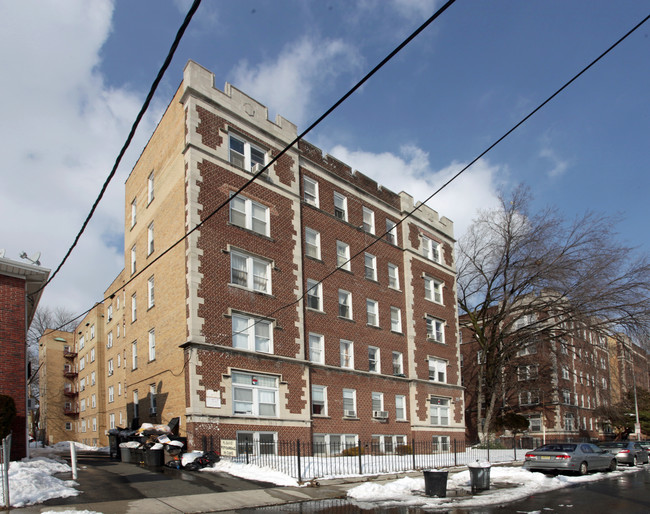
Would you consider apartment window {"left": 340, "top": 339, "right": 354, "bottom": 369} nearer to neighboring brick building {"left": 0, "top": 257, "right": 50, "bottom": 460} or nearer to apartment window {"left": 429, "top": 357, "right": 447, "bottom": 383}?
apartment window {"left": 429, "top": 357, "right": 447, "bottom": 383}

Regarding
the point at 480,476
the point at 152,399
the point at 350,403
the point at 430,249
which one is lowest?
the point at 480,476

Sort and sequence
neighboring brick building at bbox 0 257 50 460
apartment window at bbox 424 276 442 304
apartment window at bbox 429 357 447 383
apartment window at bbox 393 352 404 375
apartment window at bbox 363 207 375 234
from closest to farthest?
neighboring brick building at bbox 0 257 50 460 < apartment window at bbox 393 352 404 375 < apartment window at bbox 363 207 375 234 < apartment window at bbox 429 357 447 383 < apartment window at bbox 424 276 442 304

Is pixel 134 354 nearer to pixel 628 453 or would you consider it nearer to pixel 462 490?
pixel 462 490

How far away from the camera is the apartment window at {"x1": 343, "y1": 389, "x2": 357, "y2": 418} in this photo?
2967 cm

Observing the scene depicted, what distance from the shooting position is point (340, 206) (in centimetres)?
A: 3316

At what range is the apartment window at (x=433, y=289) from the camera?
38.9m

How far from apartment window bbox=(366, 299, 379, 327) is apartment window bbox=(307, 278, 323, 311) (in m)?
4.27

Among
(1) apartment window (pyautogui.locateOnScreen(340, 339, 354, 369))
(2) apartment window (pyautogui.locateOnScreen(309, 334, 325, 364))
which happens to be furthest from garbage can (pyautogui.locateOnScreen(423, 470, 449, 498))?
(1) apartment window (pyautogui.locateOnScreen(340, 339, 354, 369))

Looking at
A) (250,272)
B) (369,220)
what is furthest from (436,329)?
(250,272)

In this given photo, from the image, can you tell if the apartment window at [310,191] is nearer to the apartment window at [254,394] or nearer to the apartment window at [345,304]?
the apartment window at [345,304]

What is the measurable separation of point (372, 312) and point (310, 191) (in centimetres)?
789

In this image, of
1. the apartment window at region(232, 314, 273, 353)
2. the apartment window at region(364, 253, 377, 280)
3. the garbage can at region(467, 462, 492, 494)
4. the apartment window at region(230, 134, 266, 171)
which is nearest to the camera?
the garbage can at region(467, 462, 492, 494)

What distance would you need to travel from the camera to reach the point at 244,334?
25.0 metres

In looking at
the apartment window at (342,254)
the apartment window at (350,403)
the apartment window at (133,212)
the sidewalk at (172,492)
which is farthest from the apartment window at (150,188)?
the sidewalk at (172,492)
